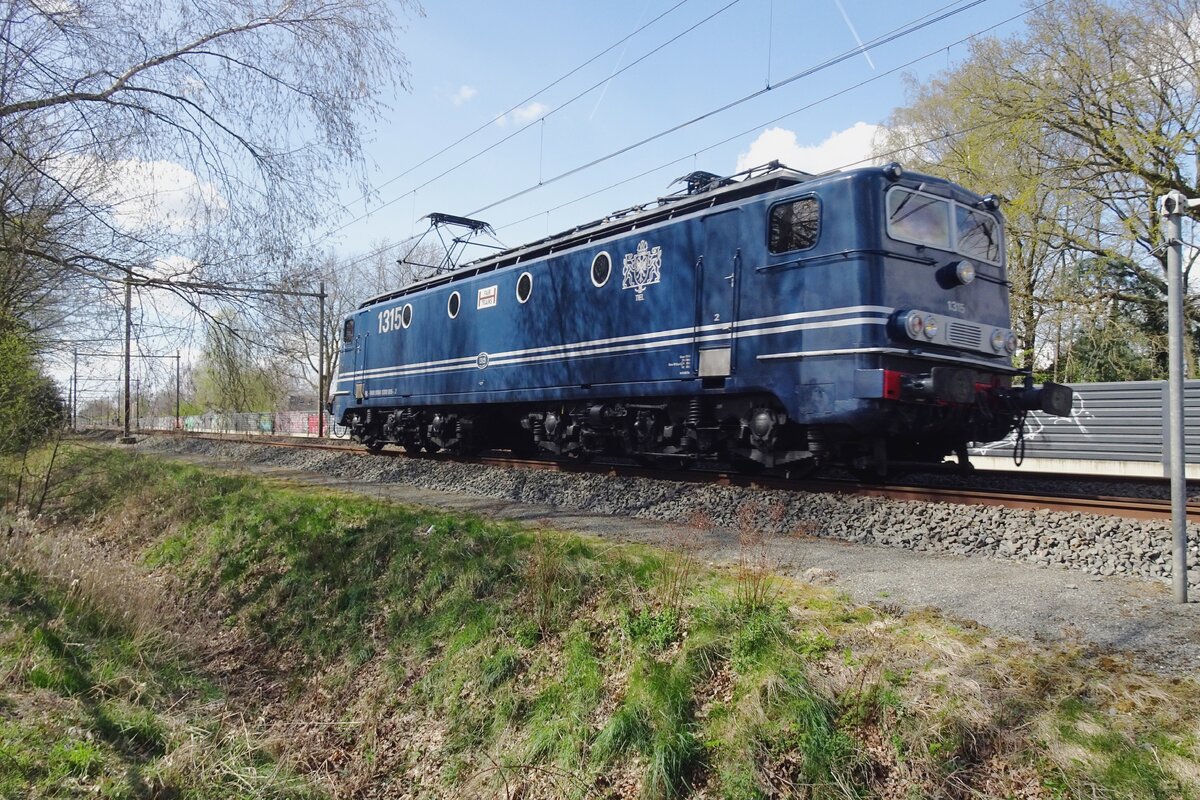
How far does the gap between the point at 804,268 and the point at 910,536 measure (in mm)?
3149

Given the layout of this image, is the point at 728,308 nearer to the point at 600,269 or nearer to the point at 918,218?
the point at 918,218

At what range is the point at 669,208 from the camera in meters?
10.3

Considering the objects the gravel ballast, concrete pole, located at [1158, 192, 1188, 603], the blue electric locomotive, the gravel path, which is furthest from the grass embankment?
the blue electric locomotive

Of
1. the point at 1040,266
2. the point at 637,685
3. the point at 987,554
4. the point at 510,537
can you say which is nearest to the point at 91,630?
the point at 510,537

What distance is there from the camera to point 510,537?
7344mm

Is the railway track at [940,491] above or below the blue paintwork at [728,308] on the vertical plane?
below

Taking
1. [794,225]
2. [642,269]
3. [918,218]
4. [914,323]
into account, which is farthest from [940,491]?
[642,269]

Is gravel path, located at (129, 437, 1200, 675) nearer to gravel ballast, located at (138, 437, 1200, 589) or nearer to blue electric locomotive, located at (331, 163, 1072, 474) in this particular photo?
gravel ballast, located at (138, 437, 1200, 589)

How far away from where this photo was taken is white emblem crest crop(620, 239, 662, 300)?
1033cm

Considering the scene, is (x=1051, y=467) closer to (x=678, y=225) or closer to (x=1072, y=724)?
(x=678, y=225)

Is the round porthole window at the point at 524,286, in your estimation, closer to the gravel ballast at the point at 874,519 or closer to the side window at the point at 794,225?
the gravel ballast at the point at 874,519

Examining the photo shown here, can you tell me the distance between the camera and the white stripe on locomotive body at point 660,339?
7941 mm

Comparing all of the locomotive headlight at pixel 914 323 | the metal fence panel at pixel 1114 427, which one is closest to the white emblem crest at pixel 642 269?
the locomotive headlight at pixel 914 323

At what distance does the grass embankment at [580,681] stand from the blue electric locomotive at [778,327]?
3115 mm
